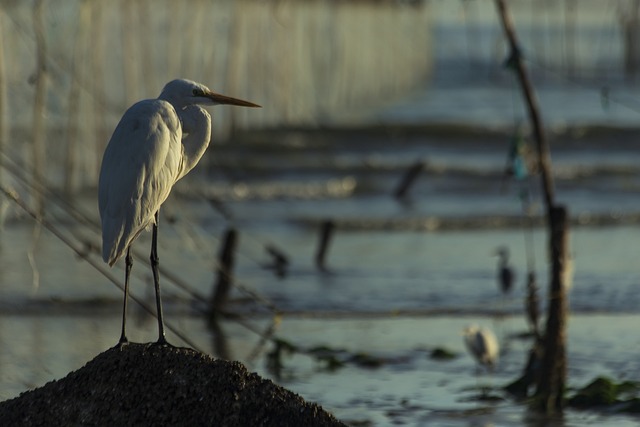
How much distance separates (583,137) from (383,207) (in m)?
12.2

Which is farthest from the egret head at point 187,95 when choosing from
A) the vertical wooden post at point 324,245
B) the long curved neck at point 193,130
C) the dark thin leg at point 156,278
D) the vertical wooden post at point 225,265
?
the vertical wooden post at point 324,245

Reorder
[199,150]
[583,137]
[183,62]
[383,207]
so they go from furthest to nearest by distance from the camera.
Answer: [583,137] → [183,62] → [383,207] → [199,150]

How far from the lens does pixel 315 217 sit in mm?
18266

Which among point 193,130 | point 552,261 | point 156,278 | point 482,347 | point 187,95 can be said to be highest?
point 187,95

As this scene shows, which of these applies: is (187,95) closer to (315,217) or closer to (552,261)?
(552,261)

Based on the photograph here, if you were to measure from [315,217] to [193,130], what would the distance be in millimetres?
12765

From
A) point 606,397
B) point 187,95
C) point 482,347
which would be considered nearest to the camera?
point 187,95

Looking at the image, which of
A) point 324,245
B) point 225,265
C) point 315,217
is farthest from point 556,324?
point 315,217

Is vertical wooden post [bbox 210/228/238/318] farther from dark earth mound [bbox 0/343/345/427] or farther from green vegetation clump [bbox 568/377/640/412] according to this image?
dark earth mound [bbox 0/343/345/427]

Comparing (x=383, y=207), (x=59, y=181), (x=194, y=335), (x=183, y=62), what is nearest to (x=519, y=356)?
(x=194, y=335)

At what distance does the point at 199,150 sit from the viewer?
5.57 metres

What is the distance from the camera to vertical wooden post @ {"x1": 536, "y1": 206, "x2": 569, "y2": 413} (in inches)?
299

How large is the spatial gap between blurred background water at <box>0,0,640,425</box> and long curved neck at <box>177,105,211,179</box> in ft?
3.62

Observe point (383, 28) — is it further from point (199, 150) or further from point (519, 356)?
point (199, 150)
